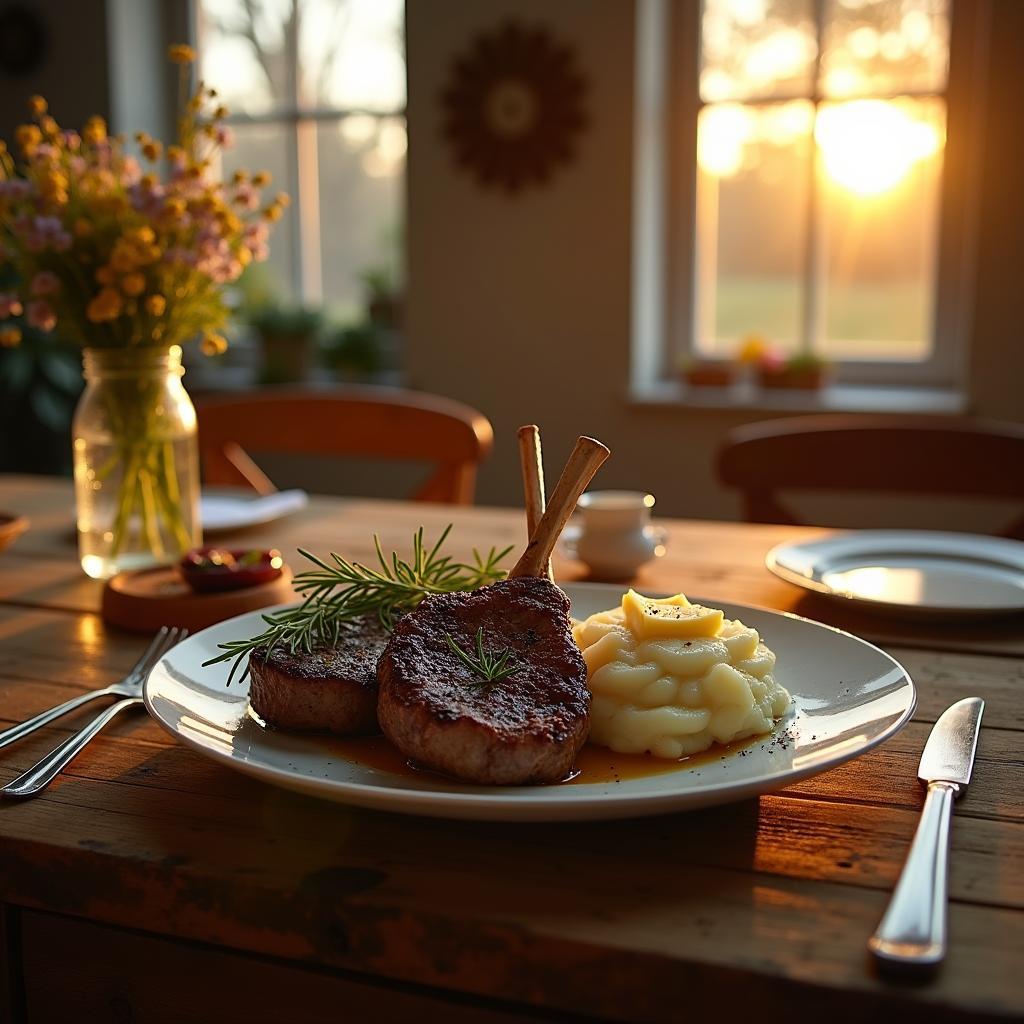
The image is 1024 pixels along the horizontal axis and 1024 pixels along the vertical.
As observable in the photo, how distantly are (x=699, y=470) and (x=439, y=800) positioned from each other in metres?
3.01

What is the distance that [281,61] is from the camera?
4164 millimetres

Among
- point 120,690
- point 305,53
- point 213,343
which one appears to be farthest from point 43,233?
point 305,53

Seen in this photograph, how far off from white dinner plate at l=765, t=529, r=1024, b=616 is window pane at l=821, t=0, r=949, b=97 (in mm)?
2357

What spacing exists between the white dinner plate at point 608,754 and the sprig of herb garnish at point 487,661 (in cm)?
7

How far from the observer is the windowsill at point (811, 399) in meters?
3.30

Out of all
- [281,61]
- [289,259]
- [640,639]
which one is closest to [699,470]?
[289,259]

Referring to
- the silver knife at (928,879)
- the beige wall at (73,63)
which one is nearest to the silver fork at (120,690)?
the silver knife at (928,879)

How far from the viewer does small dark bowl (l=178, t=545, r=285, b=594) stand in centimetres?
119

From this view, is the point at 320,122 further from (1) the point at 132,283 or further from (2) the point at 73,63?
(1) the point at 132,283

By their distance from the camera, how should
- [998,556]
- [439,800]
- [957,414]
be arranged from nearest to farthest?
1. [439,800]
2. [998,556]
3. [957,414]

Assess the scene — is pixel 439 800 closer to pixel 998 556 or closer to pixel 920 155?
pixel 998 556

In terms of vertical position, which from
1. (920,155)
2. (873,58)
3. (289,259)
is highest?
(873,58)

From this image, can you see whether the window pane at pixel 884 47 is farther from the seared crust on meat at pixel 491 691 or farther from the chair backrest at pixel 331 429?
the seared crust on meat at pixel 491 691

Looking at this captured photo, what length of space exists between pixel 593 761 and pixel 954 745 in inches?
10.6
